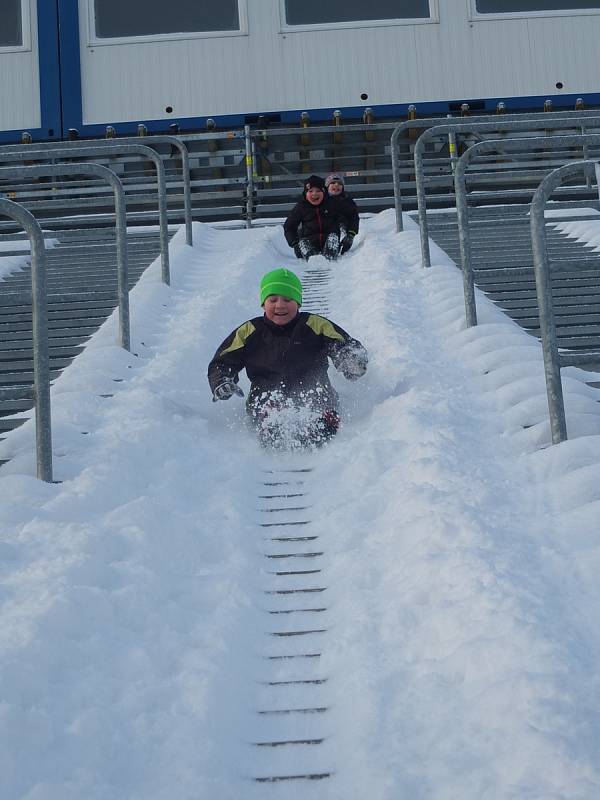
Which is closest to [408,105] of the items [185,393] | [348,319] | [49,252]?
[49,252]

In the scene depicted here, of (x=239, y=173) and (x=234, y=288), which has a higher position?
(x=239, y=173)

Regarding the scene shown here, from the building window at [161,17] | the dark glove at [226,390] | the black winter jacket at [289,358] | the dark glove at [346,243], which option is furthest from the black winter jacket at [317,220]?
the building window at [161,17]

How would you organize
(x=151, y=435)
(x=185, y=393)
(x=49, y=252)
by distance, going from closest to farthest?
(x=151, y=435) < (x=185, y=393) < (x=49, y=252)

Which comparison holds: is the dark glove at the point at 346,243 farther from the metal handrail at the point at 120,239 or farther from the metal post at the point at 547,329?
the metal post at the point at 547,329

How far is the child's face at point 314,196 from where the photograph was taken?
902cm

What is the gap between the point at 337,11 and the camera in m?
13.8

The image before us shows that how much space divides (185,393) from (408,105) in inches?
391

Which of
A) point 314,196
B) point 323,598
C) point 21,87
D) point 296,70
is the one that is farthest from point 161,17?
point 323,598

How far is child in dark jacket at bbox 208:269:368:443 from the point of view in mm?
4711

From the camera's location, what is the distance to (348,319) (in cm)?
657

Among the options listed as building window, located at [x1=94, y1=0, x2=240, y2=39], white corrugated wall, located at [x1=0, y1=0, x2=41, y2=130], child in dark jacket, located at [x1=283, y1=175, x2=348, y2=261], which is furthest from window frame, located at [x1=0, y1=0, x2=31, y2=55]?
child in dark jacket, located at [x1=283, y1=175, x2=348, y2=261]

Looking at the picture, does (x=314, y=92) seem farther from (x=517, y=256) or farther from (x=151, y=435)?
→ (x=151, y=435)

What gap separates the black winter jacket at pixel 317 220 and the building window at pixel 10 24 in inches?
288

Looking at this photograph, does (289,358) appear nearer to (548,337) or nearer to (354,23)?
(548,337)
